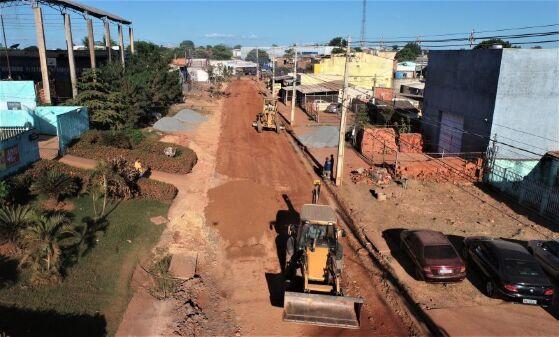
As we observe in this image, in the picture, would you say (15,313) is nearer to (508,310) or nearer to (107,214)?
(107,214)

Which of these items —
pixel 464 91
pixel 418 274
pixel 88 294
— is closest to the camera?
pixel 88 294

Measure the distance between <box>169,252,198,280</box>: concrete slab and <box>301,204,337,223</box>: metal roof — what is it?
15.2 ft

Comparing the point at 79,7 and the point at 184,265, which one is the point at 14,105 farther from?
the point at 184,265

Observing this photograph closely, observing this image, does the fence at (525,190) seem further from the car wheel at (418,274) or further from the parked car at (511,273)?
A: the car wheel at (418,274)

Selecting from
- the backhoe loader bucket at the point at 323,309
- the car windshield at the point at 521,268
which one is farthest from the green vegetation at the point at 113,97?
the car windshield at the point at 521,268

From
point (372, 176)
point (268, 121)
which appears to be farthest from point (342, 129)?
point (268, 121)

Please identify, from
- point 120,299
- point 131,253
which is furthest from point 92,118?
point 120,299

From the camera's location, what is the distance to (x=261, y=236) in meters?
17.9

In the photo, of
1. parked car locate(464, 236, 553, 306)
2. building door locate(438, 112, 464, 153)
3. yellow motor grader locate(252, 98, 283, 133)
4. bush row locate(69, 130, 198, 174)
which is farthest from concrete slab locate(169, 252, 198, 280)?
yellow motor grader locate(252, 98, 283, 133)

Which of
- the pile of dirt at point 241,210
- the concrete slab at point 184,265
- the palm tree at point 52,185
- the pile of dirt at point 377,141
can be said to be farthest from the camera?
the pile of dirt at point 377,141

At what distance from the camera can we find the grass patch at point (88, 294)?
10.8 meters

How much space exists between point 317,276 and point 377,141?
20.9m

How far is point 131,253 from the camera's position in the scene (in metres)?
15.4

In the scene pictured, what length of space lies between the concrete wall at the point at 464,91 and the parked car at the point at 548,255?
12671 mm
